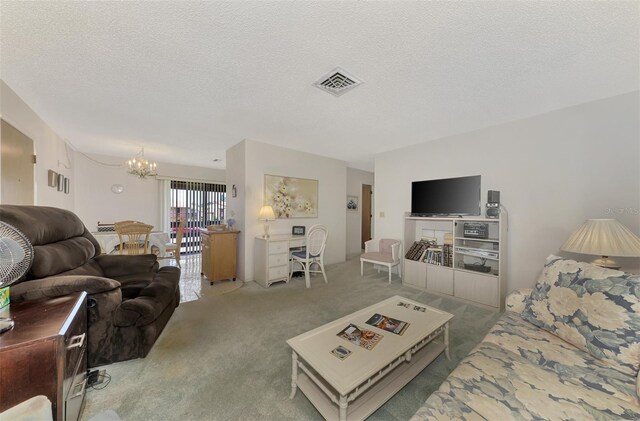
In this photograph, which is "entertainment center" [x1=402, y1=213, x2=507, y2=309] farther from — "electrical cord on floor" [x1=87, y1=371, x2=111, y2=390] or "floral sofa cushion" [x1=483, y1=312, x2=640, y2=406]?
"electrical cord on floor" [x1=87, y1=371, x2=111, y2=390]

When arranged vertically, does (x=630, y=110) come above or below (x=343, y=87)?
below

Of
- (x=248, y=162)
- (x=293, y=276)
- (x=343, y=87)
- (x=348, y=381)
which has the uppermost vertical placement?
(x=343, y=87)

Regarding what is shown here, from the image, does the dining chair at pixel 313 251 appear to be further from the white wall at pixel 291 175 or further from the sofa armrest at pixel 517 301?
the sofa armrest at pixel 517 301

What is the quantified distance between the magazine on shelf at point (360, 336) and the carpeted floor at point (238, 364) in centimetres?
38

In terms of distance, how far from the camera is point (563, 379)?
1.09 metres

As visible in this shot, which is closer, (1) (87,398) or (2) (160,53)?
(1) (87,398)

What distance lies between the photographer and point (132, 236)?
351cm

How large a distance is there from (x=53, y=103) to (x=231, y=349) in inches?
133

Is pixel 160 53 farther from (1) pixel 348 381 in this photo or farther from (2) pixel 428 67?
(1) pixel 348 381

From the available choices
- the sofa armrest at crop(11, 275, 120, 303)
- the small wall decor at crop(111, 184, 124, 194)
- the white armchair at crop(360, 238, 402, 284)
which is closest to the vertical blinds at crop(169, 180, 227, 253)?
the small wall decor at crop(111, 184, 124, 194)

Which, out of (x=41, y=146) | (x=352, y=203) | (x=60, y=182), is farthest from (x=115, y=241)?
(x=352, y=203)

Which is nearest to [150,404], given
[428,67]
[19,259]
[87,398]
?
[87,398]

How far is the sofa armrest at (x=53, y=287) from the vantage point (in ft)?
3.97

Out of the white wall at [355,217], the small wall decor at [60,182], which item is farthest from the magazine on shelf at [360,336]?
the small wall decor at [60,182]
